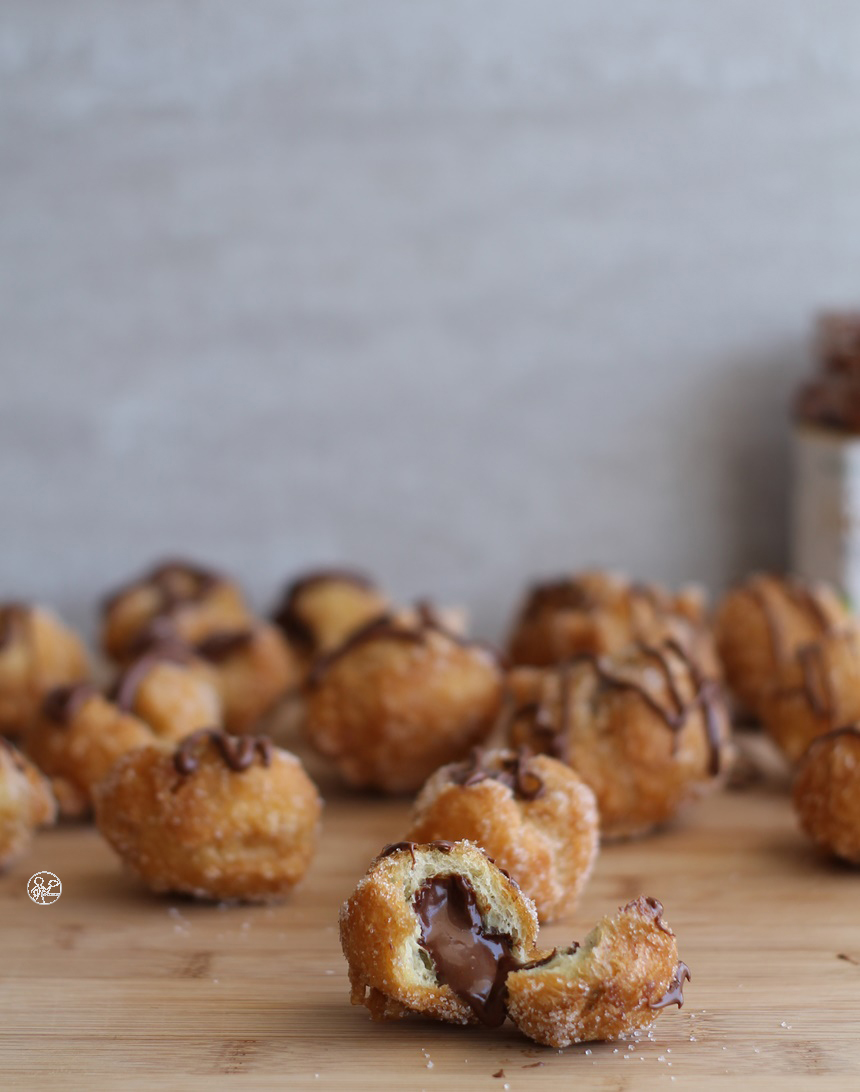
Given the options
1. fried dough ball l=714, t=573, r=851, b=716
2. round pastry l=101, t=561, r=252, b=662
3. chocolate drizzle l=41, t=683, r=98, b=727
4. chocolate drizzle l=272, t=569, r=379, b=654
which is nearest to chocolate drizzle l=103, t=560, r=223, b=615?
round pastry l=101, t=561, r=252, b=662

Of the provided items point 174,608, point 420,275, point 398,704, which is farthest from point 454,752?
point 420,275

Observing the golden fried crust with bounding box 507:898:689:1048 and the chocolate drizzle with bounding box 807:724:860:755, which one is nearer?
the golden fried crust with bounding box 507:898:689:1048

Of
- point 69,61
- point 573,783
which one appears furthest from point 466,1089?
point 69,61

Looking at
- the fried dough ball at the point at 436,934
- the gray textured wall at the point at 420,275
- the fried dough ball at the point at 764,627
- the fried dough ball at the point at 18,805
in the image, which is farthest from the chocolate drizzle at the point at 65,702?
the gray textured wall at the point at 420,275

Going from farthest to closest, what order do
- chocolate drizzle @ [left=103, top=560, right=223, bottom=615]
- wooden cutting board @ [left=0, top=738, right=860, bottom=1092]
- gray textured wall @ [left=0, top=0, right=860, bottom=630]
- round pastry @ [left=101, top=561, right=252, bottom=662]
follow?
gray textured wall @ [left=0, top=0, right=860, bottom=630] → chocolate drizzle @ [left=103, top=560, right=223, bottom=615] → round pastry @ [left=101, top=561, right=252, bottom=662] → wooden cutting board @ [left=0, top=738, right=860, bottom=1092]

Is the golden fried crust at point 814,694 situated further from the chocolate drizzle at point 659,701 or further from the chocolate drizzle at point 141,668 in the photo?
the chocolate drizzle at point 141,668

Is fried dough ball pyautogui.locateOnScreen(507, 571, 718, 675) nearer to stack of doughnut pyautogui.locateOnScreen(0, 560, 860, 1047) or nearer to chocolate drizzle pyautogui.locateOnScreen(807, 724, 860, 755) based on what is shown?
stack of doughnut pyautogui.locateOnScreen(0, 560, 860, 1047)
